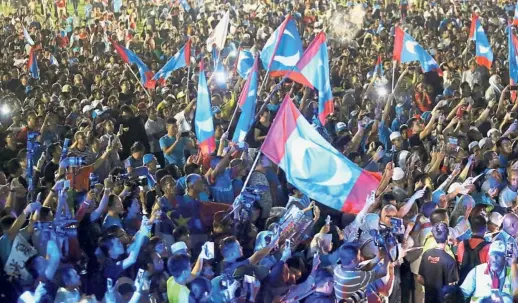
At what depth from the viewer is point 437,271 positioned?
781 centimetres

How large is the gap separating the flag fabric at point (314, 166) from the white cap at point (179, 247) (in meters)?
1.16

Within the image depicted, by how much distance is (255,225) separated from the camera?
916cm

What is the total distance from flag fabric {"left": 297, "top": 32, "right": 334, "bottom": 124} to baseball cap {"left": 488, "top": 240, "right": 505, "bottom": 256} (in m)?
4.23

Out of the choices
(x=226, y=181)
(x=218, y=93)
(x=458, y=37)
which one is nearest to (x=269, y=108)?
(x=218, y=93)

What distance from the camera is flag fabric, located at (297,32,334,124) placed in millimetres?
11570

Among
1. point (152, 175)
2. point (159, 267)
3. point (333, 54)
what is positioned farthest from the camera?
point (333, 54)

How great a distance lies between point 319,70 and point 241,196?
3.32 metres

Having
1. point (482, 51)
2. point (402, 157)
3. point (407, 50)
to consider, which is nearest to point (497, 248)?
point (402, 157)

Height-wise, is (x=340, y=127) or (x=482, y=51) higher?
(x=340, y=127)

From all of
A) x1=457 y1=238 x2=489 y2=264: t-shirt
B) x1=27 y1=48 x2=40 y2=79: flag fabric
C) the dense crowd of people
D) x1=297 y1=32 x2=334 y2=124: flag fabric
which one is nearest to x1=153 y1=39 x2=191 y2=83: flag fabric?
the dense crowd of people

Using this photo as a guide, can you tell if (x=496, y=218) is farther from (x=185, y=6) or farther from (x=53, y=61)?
(x=185, y=6)

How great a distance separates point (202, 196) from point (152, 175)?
671 millimetres

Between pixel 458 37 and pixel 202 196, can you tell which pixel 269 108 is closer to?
pixel 202 196

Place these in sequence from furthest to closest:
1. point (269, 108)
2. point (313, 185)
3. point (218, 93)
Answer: point (218, 93), point (269, 108), point (313, 185)
